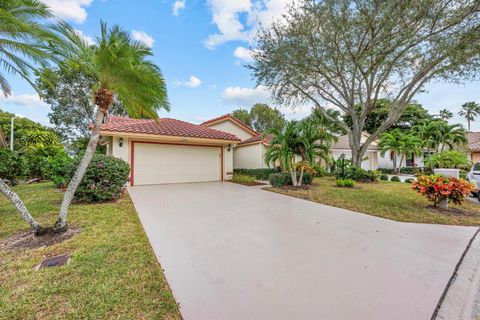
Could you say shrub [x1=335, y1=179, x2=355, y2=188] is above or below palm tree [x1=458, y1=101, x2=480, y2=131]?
below

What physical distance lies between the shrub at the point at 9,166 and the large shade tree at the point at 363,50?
13.8m

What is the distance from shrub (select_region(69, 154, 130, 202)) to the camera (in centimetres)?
614

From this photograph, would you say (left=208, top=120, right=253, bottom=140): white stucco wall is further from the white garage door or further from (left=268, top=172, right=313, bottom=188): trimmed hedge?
(left=268, top=172, right=313, bottom=188): trimmed hedge

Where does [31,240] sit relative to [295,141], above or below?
below

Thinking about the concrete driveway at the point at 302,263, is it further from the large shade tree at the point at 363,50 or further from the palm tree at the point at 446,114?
the palm tree at the point at 446,114

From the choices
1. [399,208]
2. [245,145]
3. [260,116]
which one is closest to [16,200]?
[399,208]

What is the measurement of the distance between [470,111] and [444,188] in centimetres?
4921

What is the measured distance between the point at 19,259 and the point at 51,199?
4.98 metres

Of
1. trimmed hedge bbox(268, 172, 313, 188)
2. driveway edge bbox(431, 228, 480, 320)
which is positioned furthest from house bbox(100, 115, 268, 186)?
driveway edge bbox(431, 228, 480, 320)

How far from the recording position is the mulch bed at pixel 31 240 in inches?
137

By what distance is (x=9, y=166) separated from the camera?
10492 mm

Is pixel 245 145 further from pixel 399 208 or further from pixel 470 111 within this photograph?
pixel 470 111

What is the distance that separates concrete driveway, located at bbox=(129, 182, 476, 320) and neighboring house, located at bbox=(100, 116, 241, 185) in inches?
222

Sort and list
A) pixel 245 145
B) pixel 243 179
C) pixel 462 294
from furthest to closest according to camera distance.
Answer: pixel 245 145 < pixel 243 179 < pixel 462 294
